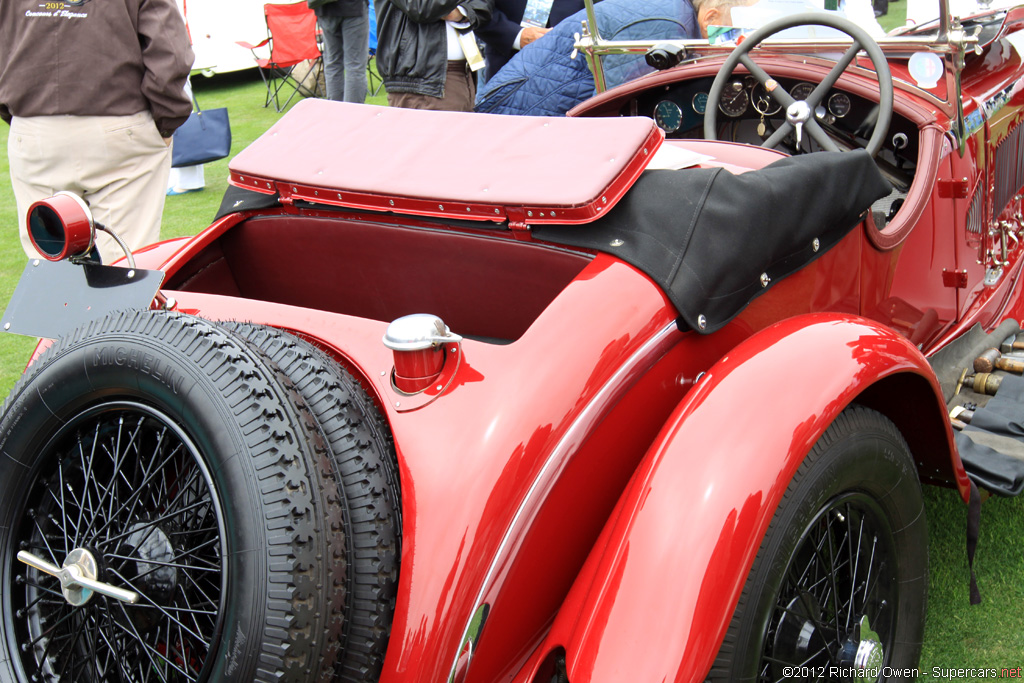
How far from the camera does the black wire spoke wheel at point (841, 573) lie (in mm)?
1396

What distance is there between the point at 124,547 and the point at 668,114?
7.71 ft

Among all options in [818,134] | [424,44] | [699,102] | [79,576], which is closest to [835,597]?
[79,576]

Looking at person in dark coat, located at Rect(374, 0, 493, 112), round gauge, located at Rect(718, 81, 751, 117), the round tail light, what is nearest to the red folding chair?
person in dark coat, located at Rect(374, 0, 493, 112)

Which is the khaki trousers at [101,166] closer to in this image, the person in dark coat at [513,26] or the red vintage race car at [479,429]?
the red vintage race car at [479,429]

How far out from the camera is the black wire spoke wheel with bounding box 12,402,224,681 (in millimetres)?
1363

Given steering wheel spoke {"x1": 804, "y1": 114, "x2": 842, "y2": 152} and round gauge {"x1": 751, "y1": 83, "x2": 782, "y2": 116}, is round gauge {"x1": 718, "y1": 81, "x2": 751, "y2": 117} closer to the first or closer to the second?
round gauge {"x1": 751, "y1": 83, "x2": 782, "y2": 116}

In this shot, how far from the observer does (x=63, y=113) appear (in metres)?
3.54

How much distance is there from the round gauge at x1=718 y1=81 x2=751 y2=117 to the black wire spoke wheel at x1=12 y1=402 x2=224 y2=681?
2.16m


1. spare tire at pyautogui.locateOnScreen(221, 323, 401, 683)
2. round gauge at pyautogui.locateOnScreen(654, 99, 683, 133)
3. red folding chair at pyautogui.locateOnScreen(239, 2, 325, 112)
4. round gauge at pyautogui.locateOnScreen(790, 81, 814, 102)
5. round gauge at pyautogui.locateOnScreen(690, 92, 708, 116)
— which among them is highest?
round gauge at pyautogui.locateOnScreen(790, 81, 814, 102)

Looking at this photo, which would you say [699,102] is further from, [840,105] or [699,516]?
[699,516]

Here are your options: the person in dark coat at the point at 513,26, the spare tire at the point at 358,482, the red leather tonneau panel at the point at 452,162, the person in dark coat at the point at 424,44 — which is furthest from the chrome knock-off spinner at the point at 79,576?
the person in dark coat at the point at 513,26

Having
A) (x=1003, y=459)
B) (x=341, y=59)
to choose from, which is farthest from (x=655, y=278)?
(x=341, y=59)

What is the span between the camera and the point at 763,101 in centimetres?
284

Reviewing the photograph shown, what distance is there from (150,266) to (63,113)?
1878 mm
